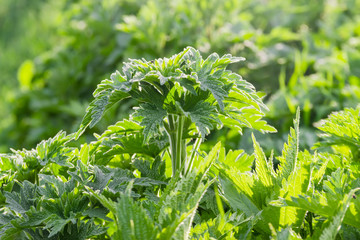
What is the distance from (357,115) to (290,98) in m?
1.38

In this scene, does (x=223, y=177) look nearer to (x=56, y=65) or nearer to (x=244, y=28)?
(x=244, y=28)

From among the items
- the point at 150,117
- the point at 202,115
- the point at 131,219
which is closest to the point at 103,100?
the point at 150,117

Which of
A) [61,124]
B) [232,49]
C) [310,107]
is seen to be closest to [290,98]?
[310,107]

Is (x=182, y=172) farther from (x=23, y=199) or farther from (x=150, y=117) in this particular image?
(x=23, y=199)

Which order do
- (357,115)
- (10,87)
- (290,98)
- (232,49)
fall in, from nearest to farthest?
(357,115)
(290,98)
(232,49)
(10,87)

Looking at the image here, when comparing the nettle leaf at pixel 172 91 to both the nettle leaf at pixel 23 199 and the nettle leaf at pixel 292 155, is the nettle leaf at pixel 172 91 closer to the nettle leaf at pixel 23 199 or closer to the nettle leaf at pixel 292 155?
the nettle leaf at pixel 292 155

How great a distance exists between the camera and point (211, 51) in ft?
9.92

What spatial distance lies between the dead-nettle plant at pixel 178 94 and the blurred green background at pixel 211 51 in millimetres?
1054

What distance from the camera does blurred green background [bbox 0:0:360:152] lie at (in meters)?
2.74

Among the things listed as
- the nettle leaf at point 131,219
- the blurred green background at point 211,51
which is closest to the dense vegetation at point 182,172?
the nettle leaf at point 131,219

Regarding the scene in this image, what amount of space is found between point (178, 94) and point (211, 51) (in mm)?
1860

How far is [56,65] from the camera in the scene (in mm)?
3977

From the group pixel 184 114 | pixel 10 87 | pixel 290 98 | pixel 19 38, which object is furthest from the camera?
pixel 19 38

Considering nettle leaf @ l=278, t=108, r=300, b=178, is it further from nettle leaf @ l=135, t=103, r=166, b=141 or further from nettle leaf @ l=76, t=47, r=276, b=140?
nettle leaf @ l=135, t=103, r=166, b=141
